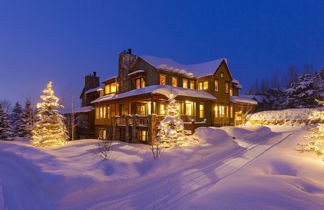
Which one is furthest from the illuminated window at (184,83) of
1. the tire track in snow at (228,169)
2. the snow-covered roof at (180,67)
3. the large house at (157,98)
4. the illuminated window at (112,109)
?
the tire track in snow at (228,169)

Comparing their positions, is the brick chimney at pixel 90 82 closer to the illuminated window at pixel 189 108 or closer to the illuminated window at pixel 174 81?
the illuminated window at pixel 174 81

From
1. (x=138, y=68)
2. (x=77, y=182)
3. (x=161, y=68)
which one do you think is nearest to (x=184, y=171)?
(x=77, y=182)

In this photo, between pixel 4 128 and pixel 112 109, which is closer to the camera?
pixel 112 109

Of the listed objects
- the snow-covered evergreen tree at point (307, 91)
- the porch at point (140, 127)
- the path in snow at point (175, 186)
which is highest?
the snow-covered evergreen tree at point (307, 91)

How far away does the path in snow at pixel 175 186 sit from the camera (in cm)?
605

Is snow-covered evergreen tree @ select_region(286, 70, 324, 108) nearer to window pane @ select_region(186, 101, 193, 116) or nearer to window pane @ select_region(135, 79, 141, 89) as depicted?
window pane @ select_region(186, 101, 193, 116)

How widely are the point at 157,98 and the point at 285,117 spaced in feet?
67.9

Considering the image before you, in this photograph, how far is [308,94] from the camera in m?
33.0

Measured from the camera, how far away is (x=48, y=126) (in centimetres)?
1820

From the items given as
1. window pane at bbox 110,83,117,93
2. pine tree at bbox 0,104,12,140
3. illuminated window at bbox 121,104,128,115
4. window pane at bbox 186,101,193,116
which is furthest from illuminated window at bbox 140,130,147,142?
pine tree at bbox 0,104,12,140

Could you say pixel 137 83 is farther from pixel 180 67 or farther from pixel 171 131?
pixel 171 131

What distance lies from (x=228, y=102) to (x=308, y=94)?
17513 millimetres

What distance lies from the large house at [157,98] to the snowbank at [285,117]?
8.19 ft

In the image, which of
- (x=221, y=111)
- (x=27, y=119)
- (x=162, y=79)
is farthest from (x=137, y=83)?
(x=27, y=119)
